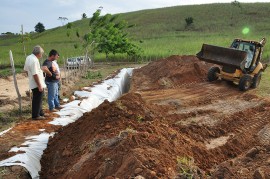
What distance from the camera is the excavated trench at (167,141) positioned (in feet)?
15.6

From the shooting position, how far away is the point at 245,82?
42.1ft

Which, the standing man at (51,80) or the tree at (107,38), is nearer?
the standing man at (51,80)

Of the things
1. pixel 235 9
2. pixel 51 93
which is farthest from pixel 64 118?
pixel 235 9

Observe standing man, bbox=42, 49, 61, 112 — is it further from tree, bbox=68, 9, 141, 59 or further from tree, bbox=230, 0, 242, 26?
tree, bbox=230, 0, 242, 26

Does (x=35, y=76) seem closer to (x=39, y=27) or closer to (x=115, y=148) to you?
(x=115, y=148)

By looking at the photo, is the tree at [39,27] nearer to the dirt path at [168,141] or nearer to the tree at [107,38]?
the tree at [107,38]

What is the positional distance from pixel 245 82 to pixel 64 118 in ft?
23.7

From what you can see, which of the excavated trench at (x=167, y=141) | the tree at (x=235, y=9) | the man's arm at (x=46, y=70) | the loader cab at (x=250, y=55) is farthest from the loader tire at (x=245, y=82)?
the tree at (x=235, y=9)

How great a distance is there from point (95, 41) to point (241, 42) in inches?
495

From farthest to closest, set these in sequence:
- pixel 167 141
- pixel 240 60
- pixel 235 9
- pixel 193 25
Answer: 1. pixel 235 9
2. pixel 193 25
3. pixel 240 60
4. pixel 167 141

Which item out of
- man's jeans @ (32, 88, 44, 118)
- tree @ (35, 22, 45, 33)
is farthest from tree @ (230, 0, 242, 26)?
man's jeans @ (32, 88, 44, 118)

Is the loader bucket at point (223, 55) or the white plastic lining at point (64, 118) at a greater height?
the loader bucket at point (223, 55)

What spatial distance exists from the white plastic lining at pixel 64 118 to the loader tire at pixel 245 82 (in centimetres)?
437

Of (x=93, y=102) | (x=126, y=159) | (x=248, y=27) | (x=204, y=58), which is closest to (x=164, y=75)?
(x=204, y=58)
